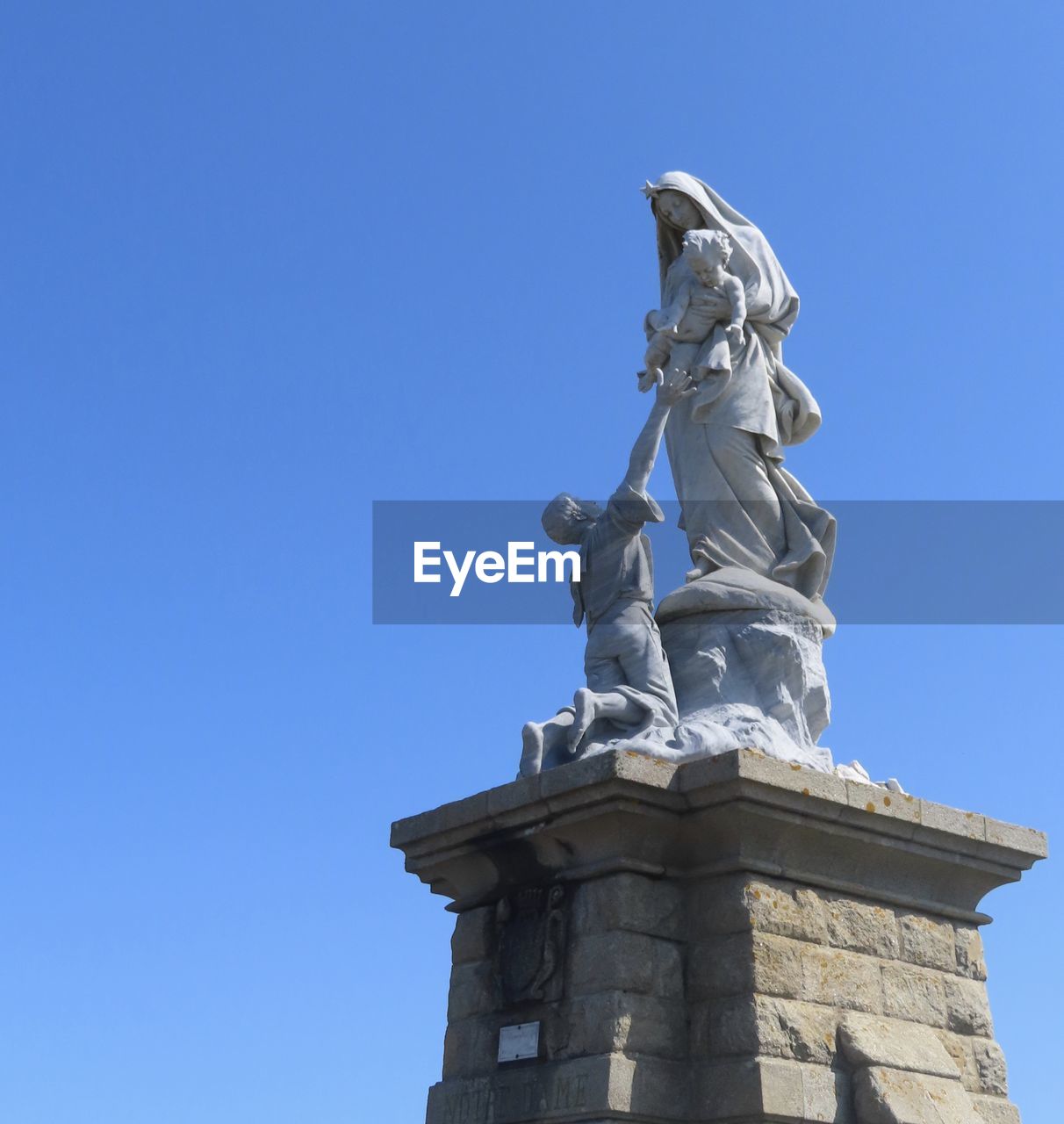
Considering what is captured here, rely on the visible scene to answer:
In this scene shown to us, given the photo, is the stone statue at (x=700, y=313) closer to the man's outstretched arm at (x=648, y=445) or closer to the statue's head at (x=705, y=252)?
the statue's head at (x=705, y=252)

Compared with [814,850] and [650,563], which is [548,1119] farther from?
[650,563]

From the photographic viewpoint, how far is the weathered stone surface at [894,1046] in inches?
251

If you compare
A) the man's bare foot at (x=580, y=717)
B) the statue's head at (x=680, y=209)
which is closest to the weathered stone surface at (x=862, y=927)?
the man's bare foot at (x=580, y=717)

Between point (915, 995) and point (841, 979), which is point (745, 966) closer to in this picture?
point (841, 979)

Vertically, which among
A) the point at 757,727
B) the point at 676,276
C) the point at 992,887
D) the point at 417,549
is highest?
the point at 676,276

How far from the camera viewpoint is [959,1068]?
6.89 m

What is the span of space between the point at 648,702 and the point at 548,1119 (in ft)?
6.46

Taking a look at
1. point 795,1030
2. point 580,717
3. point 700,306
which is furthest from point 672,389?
point 795,1030

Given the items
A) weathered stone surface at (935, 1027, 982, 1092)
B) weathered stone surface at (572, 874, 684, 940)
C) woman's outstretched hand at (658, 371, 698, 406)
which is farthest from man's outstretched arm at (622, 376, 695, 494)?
weathered stone surface at (935, 1027, 982, 1092)

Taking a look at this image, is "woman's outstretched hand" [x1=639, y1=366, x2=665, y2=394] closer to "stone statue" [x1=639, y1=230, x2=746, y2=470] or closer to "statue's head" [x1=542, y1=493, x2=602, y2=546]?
"stone statue" [x1=639, y1=230, x2=746, y2=470]

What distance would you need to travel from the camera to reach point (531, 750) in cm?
704

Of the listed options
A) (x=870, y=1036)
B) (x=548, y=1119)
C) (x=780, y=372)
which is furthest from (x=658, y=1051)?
(x=780, y=372)

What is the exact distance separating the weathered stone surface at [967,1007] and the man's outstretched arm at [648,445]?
2.87 meters

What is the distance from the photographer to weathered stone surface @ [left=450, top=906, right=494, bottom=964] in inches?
280
